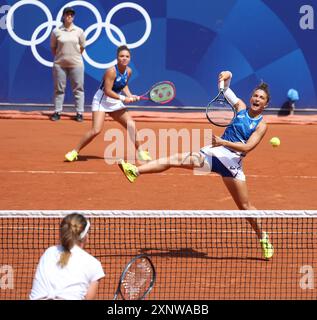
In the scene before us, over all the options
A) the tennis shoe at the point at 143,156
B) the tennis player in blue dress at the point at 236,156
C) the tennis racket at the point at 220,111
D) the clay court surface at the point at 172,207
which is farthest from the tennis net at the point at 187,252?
the tennis shoe at the point at 143,156

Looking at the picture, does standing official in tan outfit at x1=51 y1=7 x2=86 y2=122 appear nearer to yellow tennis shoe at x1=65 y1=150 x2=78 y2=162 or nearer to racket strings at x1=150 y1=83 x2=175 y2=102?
yellow tennis shoe at x1=65 y1=150 x2=78 y2=162

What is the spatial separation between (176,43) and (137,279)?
1147cm

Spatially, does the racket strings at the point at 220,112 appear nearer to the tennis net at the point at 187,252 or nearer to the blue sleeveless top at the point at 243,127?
the blue sleeveless top at the point at 243,127

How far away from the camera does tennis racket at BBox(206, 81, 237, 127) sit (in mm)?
9266

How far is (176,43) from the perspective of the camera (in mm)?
17750

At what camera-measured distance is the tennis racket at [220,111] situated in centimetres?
927

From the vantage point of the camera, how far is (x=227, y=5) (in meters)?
17.7

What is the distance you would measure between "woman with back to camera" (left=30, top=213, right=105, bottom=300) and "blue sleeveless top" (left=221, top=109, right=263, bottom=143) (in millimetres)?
3321

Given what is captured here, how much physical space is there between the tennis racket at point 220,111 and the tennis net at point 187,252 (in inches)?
45.0

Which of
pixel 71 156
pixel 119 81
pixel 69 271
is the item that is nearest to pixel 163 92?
pixel 119 81

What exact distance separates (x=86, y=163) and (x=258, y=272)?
17.7ft

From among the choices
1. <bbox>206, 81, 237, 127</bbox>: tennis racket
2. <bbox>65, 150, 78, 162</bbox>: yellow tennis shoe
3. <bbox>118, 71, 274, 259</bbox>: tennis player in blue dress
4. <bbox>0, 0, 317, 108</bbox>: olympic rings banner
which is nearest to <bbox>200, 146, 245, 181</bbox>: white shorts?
<bbox>118, 71, 274, 259</bbox>: tennis player in blue dress
